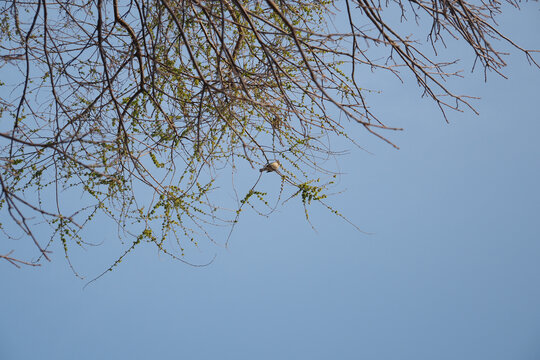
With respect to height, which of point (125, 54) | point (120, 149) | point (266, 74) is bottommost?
point (120, 149)

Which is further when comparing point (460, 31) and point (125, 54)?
point (125, 54)

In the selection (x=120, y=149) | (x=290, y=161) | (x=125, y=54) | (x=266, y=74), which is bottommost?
(x=290, y=161)

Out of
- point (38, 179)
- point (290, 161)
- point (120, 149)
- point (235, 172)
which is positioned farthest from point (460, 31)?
point (38, 179)

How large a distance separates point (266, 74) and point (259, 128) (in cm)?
31

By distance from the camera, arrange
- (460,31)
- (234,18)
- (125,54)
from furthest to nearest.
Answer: (125,54), (460,31), (234,18)

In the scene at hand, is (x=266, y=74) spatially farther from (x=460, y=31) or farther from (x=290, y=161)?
(x=460, y=31)

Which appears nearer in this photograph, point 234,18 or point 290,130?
point 234,18

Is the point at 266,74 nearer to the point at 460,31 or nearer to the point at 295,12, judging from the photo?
the point at 295,12

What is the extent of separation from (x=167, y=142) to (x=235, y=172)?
365 millimetres

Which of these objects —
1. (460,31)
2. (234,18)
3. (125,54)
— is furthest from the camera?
(125,54)

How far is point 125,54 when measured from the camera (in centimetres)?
270

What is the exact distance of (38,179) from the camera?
2.66 metres

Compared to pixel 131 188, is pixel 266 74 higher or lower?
higher

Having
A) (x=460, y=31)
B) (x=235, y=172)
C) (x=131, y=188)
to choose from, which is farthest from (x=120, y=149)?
(x=460, y=31)
